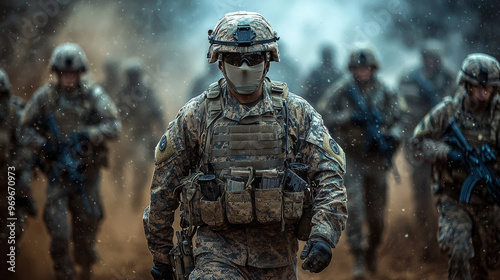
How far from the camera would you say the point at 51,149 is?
8625 mm

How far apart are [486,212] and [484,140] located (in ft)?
1.79

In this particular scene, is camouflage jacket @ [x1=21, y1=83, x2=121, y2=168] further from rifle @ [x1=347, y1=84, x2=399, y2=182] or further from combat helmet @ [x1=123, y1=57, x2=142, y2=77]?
combat helmet @ [x1=123, y1=57, x2=142, y2=77]

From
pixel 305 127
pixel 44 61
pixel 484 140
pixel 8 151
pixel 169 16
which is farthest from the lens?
pixel 169 16

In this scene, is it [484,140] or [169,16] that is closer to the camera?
[484,140]

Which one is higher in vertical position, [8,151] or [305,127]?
[8,151]

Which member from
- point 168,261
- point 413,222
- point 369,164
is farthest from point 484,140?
point 413,222

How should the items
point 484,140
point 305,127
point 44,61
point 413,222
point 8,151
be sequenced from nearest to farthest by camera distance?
point 305,127 → point 484,140 → point 8,151 → point 413,222 → point 44,61

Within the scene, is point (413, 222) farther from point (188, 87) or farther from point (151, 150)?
point (188, 87)

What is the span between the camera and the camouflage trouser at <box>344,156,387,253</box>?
909cm

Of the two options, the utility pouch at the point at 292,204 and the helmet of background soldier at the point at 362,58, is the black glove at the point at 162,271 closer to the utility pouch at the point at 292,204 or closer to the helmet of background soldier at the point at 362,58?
the utility pouch at the point at 292,204

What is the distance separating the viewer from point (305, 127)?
5.05 meters

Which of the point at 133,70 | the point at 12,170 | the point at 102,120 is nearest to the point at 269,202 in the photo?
the point at 102,120

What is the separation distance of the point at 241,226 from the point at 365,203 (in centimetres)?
438

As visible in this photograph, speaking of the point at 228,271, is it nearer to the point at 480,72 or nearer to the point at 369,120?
the point at 480,72
